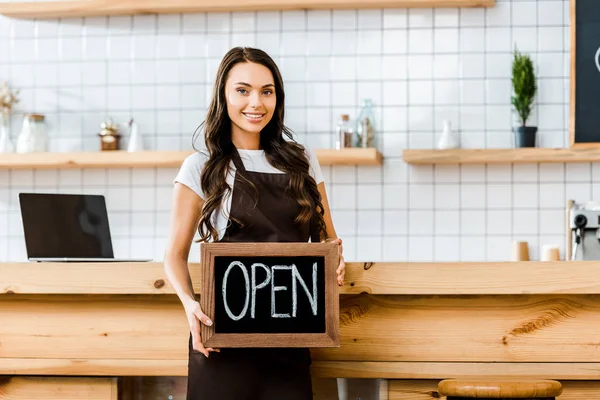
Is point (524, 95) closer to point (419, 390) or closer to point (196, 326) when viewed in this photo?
point (419, 390)

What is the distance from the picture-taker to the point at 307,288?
1892 mm

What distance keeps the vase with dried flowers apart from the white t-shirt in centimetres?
203

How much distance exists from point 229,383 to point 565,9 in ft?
8.43

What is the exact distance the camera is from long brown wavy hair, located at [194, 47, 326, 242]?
201 centimetres

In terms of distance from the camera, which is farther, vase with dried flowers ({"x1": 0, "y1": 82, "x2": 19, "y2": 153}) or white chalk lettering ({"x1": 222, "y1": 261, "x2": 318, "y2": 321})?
vase with dried flowers ({"x1": 0, "y1": 82, "x2": 19, "y2": 153})

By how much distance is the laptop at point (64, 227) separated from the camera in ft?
8.60

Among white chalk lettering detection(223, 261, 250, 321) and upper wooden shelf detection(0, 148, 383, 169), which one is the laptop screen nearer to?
upper wooden shelf detection(0, 148, 383, 169)

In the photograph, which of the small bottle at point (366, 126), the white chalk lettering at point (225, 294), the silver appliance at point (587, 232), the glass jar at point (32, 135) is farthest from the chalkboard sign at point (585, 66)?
the glass jar at point (32, 135)

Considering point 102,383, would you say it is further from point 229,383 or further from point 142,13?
point 142,13

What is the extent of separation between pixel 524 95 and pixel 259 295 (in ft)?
6.88

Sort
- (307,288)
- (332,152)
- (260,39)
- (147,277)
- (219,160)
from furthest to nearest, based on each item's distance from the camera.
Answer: (260,39), (332,152), (147,277), (219,160), (307,288)

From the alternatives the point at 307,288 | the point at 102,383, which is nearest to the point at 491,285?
the point at 307,288

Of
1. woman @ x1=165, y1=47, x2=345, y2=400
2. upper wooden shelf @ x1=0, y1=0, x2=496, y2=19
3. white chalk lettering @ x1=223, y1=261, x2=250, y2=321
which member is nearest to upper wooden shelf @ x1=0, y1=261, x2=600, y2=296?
woman @ x1=165, y1=47, x2=345, y2=400

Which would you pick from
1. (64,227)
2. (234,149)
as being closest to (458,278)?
(234,149)
